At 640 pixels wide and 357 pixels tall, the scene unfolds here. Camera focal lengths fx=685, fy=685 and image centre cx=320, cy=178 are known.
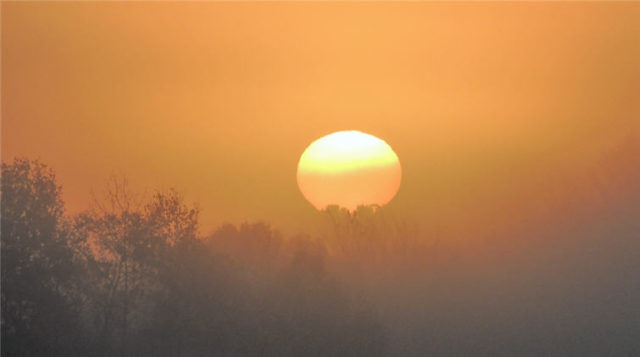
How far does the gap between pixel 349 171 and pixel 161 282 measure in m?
4.13

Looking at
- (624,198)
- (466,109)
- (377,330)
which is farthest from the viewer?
(624,198)

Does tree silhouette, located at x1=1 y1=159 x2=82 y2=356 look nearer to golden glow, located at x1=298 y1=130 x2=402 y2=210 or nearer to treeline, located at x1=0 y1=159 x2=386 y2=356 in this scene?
treeline, located at x1=0 y1=159 x2=386 y2=356

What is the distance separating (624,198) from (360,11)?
6680 millimetres

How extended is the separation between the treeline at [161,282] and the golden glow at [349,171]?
133 centimetres

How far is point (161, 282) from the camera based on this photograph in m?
12.2

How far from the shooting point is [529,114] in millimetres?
13555

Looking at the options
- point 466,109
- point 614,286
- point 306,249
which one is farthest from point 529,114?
point 306,249

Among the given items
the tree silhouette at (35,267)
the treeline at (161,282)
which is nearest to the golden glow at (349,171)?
the treeline at (161,282)

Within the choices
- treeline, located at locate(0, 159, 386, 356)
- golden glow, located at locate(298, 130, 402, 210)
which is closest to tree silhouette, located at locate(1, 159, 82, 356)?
treeline, located at locate(0, 159, 386, 356)

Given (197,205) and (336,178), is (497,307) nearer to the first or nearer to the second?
(336,178)

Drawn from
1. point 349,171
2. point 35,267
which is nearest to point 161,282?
point 35,267

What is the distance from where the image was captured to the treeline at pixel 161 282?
39.3ft

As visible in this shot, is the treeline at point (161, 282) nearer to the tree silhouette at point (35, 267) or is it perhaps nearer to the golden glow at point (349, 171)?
the tree silhouette at point (35, 267)

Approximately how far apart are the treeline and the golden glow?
1.33 metres
